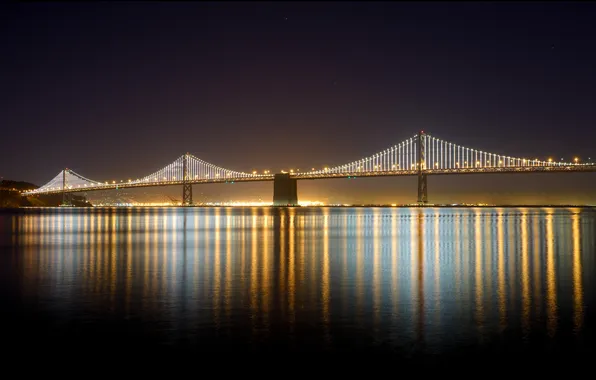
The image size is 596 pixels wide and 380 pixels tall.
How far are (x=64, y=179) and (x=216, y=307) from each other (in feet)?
283

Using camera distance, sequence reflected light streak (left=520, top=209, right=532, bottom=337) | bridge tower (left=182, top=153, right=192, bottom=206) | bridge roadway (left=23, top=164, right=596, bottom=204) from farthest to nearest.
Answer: bridge tower (left=182, top=153, right=192, bottom=206) → bridge roadway (left=23, top=164, right=596, bottom=204) → reflected light streak (left=520, top=209, right=532, bottom=337)

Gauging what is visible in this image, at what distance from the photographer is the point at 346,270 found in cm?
1114

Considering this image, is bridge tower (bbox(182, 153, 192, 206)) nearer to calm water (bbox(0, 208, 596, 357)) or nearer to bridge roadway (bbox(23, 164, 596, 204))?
bridge roadway (bbox(23, 164, 596, 204))

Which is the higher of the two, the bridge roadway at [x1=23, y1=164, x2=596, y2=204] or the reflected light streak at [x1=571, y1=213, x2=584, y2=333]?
the bridge roadway at [x1=23, y1=164, x2=596, y2=204]

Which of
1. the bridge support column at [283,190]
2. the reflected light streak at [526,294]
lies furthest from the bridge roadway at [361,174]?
the reflected light streak at [526,294]

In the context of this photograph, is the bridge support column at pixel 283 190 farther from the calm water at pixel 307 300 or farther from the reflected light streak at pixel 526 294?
the reflected light streak at pixel 526 294

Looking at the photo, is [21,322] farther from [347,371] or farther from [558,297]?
[558,297]

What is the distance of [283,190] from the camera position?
68.9 metres

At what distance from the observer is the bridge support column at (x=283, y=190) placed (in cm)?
6831

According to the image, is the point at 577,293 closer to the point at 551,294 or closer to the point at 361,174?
the point at 551,294

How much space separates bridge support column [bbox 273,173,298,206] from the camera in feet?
224

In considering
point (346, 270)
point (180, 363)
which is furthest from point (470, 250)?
point (180, 363)

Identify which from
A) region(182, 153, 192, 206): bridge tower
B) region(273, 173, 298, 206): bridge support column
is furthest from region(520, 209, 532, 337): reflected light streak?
region(182, 153, 192, 206): bridge tower

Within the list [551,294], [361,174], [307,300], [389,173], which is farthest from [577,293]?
[389,173]
